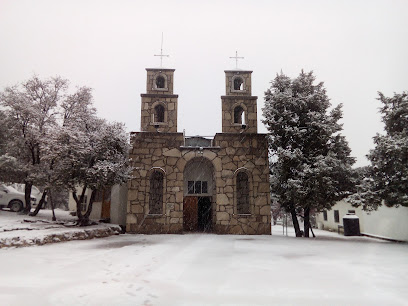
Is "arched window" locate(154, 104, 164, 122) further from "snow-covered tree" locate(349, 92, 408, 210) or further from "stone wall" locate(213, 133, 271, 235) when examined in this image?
"snow-covered tree" locate(349, 92, 408, 210)

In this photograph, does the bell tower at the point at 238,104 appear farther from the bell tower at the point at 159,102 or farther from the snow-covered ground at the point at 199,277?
the snow-covered ground at the point at 199,277

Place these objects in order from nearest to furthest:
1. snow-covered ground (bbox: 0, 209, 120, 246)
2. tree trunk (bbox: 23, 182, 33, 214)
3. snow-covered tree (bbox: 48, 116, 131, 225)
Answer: snow-covered ground (bbox: 0, 209, 120, 246)
snow-covered tree (bbox: 48, 116, 131, 225)
tree trunk (bbox: 23, 182, 33, 214)

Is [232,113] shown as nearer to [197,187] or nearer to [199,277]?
[197,187]

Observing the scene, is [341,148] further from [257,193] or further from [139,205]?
[139,205]

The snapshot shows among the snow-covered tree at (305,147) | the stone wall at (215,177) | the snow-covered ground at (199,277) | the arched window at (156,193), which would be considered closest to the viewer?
the snow-covered ground at (199,277)

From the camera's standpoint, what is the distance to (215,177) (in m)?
14.5

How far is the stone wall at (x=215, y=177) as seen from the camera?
1396 cm

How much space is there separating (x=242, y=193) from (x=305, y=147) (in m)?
3.95

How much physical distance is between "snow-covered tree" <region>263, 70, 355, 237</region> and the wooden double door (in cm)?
442

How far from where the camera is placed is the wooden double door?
16094 millimetres

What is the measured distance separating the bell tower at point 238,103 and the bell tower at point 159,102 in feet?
9.21

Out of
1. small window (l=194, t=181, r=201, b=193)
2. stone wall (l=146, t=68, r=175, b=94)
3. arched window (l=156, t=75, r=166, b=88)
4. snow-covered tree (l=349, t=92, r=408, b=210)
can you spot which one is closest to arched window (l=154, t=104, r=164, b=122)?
stone wall (l=146, t=68, r=175, b=94)

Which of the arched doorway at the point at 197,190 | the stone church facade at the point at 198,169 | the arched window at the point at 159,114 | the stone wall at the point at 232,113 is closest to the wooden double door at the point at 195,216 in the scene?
the arched doorway at the point at 197,190

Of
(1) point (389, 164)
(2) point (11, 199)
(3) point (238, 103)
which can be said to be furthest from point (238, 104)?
(2) point (11, 199)
